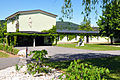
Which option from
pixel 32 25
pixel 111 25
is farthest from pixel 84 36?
pixel 32 25

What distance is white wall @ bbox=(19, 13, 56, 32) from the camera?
3006 cm

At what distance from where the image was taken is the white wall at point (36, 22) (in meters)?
30.1

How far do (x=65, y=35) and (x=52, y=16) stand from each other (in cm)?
590

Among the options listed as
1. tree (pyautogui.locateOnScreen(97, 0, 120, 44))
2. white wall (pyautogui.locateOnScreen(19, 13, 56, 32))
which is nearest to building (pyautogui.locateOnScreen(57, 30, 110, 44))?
white wall (pyautogui.locateOnScreen(19, 13, 56, 32))

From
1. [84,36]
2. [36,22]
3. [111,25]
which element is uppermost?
[36,22]

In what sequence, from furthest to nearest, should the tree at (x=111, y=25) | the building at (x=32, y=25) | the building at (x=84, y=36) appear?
the building at (x=84, y=36) → the building at (x=32, y=25) → the tree at (x=111, y=25)

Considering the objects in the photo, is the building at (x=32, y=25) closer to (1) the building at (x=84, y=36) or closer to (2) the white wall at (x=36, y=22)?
(2) the white wall at (x=36, y=22)

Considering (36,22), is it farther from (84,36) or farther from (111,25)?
(111,25)

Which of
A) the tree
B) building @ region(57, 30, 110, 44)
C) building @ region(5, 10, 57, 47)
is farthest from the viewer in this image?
building @ region(57, 30, 110, 44)

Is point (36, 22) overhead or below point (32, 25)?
overhead

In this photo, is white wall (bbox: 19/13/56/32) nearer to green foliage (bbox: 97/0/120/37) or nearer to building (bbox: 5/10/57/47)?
building (bbox: 5/10/57/47)

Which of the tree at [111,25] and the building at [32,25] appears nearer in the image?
the tree at [111,25]

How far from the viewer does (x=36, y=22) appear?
3134 centimetres

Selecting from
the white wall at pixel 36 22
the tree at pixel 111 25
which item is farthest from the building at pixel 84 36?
the tree at pixel 111 25
